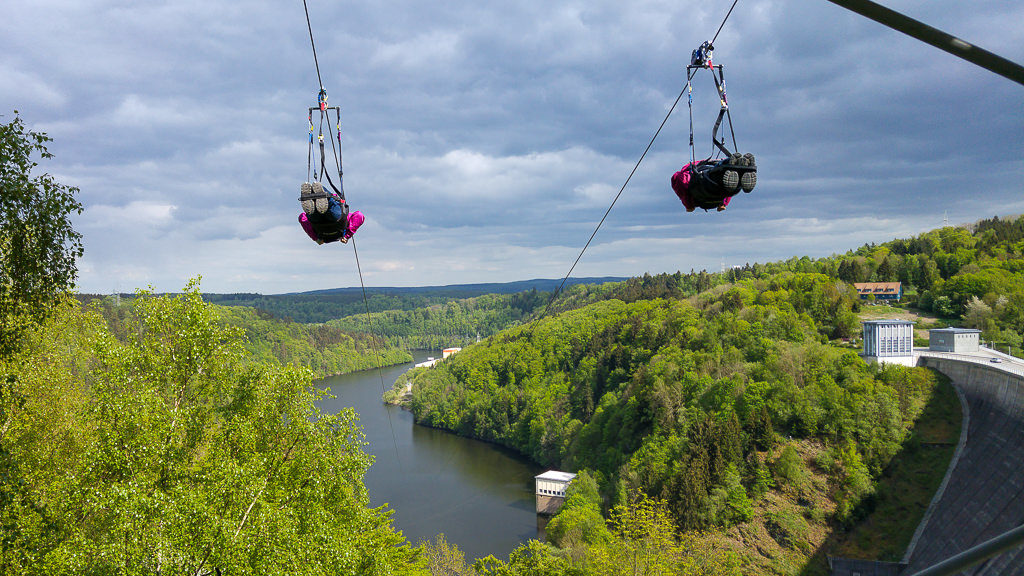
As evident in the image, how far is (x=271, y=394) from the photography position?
34.5 ft

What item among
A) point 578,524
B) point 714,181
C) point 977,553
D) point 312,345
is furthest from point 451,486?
point 312,345

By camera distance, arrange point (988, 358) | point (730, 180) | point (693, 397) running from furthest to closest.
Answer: point (693, 397), point (988, 358), point (730, 180)

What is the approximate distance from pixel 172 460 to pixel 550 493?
3668 cm

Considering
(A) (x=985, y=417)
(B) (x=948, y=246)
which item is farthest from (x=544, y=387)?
(B) (x=948, y=246)

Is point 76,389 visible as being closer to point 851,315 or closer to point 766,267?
point 851,315

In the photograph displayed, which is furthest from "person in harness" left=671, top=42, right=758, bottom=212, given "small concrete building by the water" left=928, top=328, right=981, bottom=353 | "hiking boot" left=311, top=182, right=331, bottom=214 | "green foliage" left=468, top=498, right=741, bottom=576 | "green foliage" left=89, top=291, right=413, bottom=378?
"green foliage" left=89, top=291, right=413, bottom=378

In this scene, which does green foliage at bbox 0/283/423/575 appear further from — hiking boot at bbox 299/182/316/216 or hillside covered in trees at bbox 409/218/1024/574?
hillside covered in trees at bbox 409/218/1024/574

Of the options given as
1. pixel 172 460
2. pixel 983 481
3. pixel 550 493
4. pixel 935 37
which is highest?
pixel 935 37

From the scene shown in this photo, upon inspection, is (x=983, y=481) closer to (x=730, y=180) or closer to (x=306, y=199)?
(x=730, y=180)

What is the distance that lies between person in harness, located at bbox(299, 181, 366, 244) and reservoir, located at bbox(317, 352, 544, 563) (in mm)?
32557

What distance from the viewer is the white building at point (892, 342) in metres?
43.2

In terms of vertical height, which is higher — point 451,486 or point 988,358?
point 988,358

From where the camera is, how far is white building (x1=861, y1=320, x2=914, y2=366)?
43156 millimetres

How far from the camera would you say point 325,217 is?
621 centimetres
